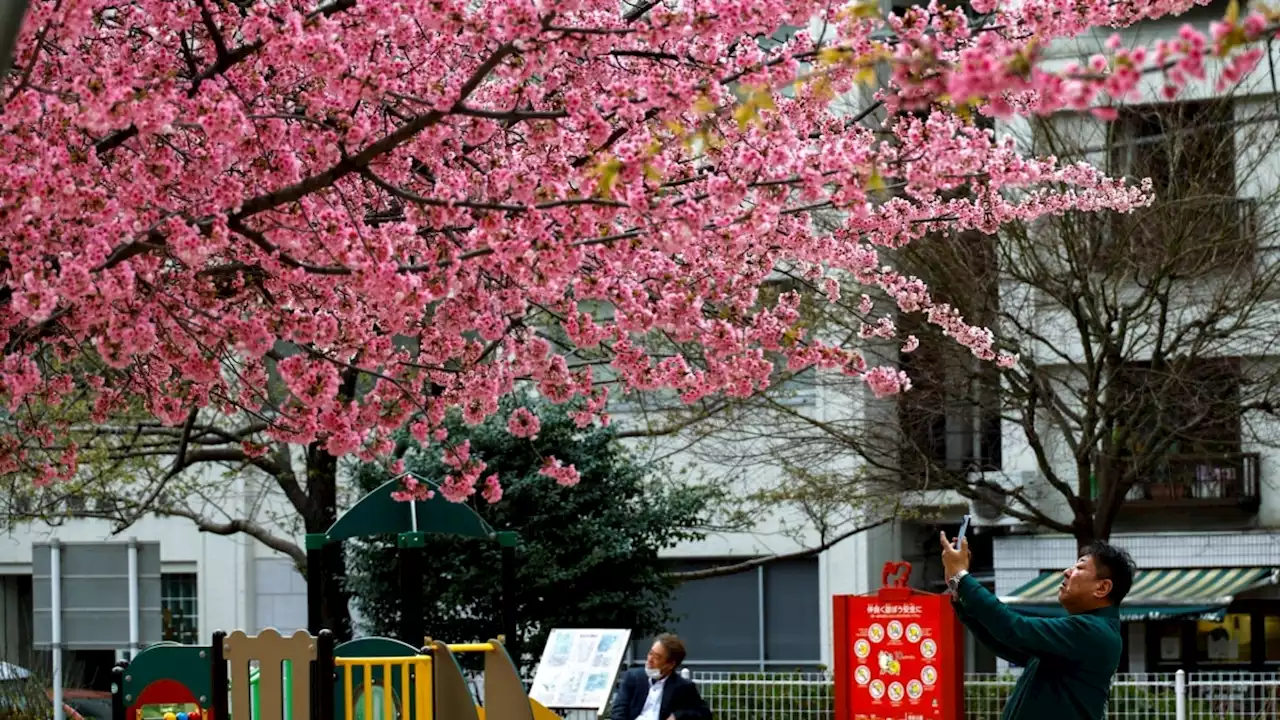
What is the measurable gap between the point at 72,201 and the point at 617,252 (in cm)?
221

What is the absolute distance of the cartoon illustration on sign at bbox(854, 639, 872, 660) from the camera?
13594 mm

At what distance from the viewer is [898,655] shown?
13438 millimetres

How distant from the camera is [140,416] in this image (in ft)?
58.2

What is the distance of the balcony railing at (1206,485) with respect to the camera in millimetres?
23219

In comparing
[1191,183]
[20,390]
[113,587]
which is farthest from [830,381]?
[20,390]

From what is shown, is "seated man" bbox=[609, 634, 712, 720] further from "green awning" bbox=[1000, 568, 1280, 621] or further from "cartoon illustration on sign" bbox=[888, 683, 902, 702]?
"green awning" bbox=[1000, 568, 1280, 621]

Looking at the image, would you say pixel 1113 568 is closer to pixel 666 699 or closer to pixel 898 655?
pixel 898 655

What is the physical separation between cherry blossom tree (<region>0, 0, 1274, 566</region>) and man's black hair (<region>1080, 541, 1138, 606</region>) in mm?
1580

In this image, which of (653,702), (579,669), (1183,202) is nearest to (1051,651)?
(653,702)

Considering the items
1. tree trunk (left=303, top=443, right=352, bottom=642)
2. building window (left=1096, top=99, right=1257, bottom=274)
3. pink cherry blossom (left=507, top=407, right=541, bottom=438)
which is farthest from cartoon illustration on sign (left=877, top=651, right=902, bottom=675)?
tree trunk (left=303, top=443, right=352, bottom=642)

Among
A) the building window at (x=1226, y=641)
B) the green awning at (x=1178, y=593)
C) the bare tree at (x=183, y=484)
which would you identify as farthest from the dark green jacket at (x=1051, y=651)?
the building window at (x=1226, y=641)

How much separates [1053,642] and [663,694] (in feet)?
25.3

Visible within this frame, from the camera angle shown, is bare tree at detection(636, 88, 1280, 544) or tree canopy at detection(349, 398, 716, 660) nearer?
bare tree at detection(636, 88, 1280, 544)

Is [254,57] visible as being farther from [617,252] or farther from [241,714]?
[241,714]
